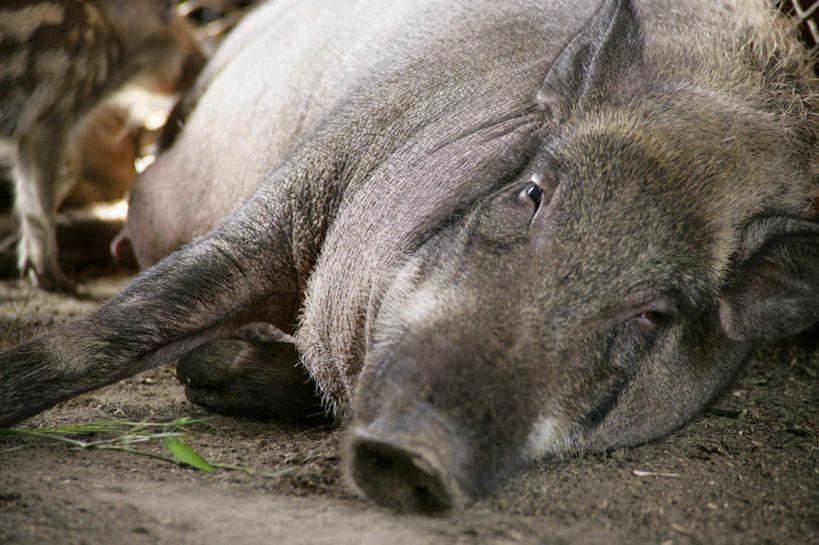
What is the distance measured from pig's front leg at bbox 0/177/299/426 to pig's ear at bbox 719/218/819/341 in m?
1.35

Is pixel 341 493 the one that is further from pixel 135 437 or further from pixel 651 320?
pixel 651 320

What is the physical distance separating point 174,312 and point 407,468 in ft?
3.76

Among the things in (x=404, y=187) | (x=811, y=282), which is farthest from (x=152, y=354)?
(x=811, y=282)

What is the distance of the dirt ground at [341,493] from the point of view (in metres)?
1.67

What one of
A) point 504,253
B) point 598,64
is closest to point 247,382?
point 504,253

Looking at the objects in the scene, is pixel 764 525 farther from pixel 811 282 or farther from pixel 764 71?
pixel 764 71

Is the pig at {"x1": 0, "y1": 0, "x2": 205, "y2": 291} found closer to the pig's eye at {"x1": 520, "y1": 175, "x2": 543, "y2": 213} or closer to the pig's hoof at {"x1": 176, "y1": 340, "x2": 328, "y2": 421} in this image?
the pig's hoof at {"x1": 176, "y1": 340, "x2": 328, "y2": 421}

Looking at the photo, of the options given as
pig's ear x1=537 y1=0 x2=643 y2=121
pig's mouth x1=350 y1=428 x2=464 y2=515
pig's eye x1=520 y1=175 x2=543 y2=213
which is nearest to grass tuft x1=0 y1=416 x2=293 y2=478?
pig's mouth x1=350 y1=428 x2=464 y2=515

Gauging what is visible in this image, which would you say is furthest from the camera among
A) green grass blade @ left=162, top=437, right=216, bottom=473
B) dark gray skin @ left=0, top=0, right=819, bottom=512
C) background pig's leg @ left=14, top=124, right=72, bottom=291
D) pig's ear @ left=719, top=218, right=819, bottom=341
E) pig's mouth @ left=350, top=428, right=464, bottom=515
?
background pig's leg @ left=14, top=124, right=72, bottom=291

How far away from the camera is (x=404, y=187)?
2.46m

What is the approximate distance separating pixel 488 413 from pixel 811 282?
3.76 feet

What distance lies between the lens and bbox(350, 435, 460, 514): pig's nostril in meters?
1.61

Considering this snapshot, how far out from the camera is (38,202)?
4172 mm

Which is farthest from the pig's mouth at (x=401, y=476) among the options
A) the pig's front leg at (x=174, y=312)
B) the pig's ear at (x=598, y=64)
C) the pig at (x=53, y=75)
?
the pig at (x=53, y=75)
